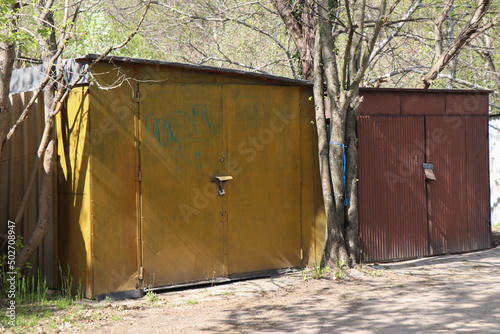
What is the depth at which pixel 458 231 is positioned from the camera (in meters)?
9.16

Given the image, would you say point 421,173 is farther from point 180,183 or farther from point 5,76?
point 5,76

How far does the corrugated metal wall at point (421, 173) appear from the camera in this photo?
849 cm

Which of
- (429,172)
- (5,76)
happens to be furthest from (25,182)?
(429,172)

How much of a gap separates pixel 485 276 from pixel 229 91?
4.18 m

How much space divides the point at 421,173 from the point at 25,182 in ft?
18.9

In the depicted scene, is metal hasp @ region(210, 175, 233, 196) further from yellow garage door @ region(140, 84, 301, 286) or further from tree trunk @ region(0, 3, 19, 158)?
tree trunk @ region(0, 3, 19, 158)

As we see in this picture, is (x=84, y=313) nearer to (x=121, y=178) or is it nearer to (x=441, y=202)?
(x=121, y=178)

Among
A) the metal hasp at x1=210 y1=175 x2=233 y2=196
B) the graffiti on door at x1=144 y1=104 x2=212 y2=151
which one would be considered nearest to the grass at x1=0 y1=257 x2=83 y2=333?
the graffiti on door at x1=144 y1=104 x2=212 y2=151

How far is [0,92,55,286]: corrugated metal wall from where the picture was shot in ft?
22.9

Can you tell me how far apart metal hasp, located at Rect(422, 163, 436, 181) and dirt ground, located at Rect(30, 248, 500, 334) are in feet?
4.97

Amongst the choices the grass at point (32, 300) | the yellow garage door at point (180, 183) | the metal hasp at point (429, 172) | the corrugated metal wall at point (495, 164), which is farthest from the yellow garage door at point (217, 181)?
the corrugated metal wall at point (495, 164)

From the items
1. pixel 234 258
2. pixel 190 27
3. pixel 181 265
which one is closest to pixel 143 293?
pixel 181 265

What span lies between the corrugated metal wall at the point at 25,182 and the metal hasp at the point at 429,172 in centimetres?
554

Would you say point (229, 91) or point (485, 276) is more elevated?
point (229, 91)
